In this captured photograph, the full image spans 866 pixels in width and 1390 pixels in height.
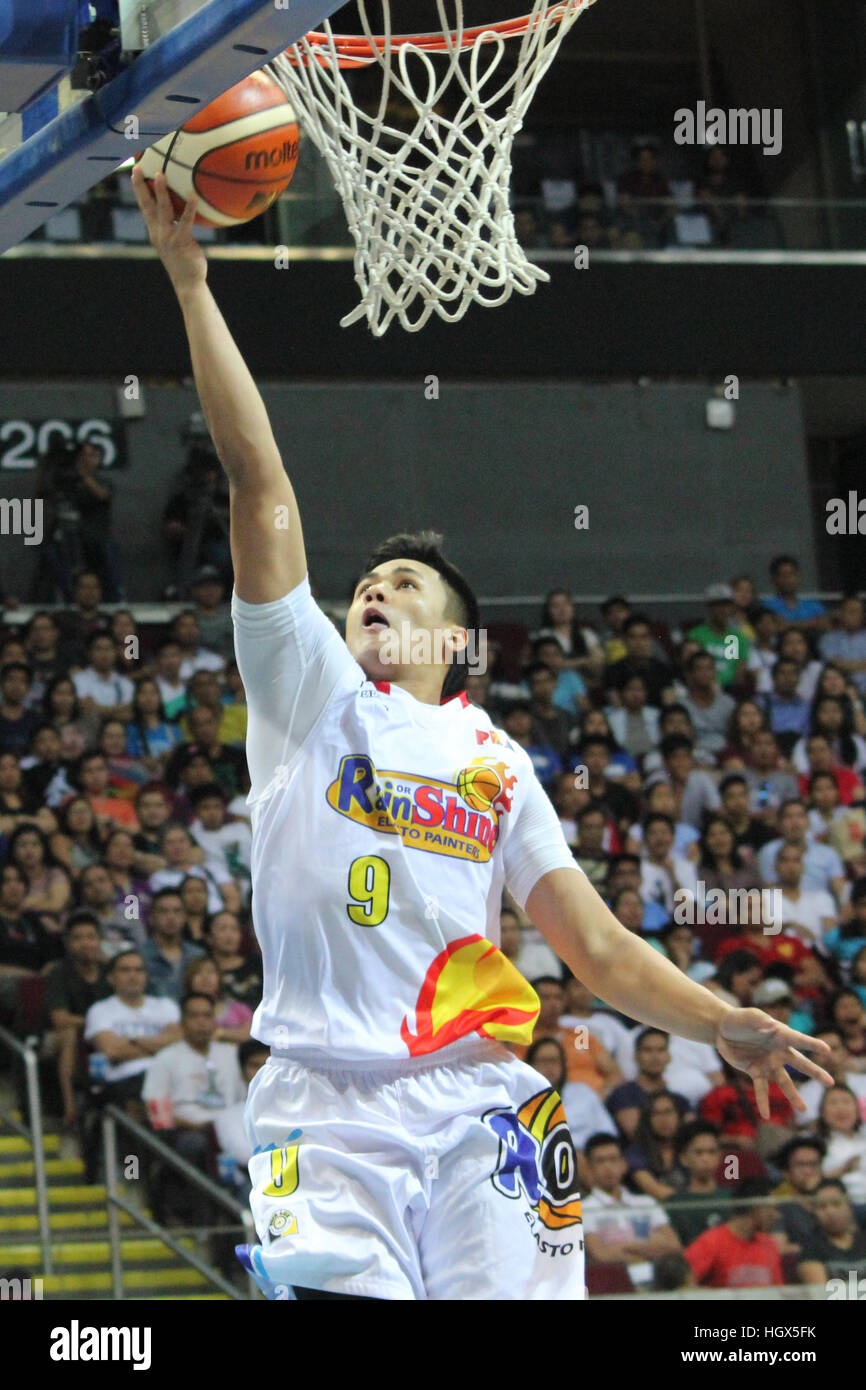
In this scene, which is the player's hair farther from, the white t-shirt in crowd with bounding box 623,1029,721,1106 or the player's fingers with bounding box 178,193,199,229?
the white t-shirt in crowd with bounding box 623,1029,721,1106

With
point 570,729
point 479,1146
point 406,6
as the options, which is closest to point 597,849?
point 570,729

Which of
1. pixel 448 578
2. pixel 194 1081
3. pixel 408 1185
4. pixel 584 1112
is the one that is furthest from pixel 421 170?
pixel 584 1112

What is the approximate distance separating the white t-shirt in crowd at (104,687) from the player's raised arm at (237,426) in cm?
619

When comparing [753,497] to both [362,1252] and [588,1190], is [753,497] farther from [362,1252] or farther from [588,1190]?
[362,1252]

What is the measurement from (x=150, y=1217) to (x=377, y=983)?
11.4 feet

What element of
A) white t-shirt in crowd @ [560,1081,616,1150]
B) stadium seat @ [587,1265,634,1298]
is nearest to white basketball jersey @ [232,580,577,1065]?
stadium seat @ [587,1265,634,1298]

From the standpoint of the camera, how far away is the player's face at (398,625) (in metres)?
3.58

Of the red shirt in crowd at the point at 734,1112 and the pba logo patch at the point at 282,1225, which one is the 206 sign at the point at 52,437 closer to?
the red shirt in crowd at the point at 734,1112

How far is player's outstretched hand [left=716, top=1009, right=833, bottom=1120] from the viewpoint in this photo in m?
3.15

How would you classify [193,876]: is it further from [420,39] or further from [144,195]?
[144,195]

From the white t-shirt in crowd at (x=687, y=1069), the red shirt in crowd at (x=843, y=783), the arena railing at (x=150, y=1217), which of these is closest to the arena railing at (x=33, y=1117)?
the arena railing at (x=150, y=1217)

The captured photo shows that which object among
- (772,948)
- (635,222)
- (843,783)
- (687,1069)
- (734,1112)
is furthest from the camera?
(635,222)

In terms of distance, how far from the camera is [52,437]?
11.9m

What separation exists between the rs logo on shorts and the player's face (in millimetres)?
871
